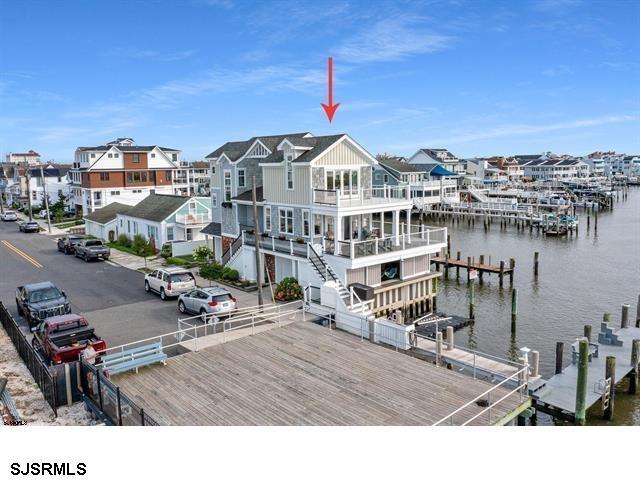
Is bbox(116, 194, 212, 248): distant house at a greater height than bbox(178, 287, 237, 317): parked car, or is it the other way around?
bbox(116, 194, 212, 248): distant house

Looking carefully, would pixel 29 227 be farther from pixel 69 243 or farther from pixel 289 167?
pixel 289 167

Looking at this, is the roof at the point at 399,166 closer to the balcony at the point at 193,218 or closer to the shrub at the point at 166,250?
the balcony at the point at 193,218

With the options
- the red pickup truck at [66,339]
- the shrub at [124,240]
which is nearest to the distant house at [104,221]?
the shrub at [124,240]

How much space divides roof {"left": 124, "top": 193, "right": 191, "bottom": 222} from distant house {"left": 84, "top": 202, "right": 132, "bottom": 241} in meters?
2.98

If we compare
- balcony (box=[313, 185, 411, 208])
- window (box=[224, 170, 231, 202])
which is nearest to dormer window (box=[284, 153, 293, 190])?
balcony (box=[313, 185, 411, 208])

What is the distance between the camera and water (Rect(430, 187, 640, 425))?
88.2ft

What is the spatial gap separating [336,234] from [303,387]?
13.2 meters

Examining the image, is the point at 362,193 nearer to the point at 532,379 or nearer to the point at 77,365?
the point at 532,379

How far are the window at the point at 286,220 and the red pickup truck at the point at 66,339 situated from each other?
13.3 metres

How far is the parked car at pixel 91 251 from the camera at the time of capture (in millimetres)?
41531

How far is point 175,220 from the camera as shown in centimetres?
4412

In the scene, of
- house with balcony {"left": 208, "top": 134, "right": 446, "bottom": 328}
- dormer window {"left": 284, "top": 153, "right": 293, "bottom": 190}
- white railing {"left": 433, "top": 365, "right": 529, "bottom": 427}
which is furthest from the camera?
dormer window {"left": 284, "top": 153, "right": 293, "bottom": 190}

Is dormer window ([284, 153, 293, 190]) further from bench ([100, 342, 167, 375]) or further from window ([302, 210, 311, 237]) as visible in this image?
bench ([100, 342, 167, 375])

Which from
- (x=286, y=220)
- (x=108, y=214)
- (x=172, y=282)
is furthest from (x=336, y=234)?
(x=108, y=214)
